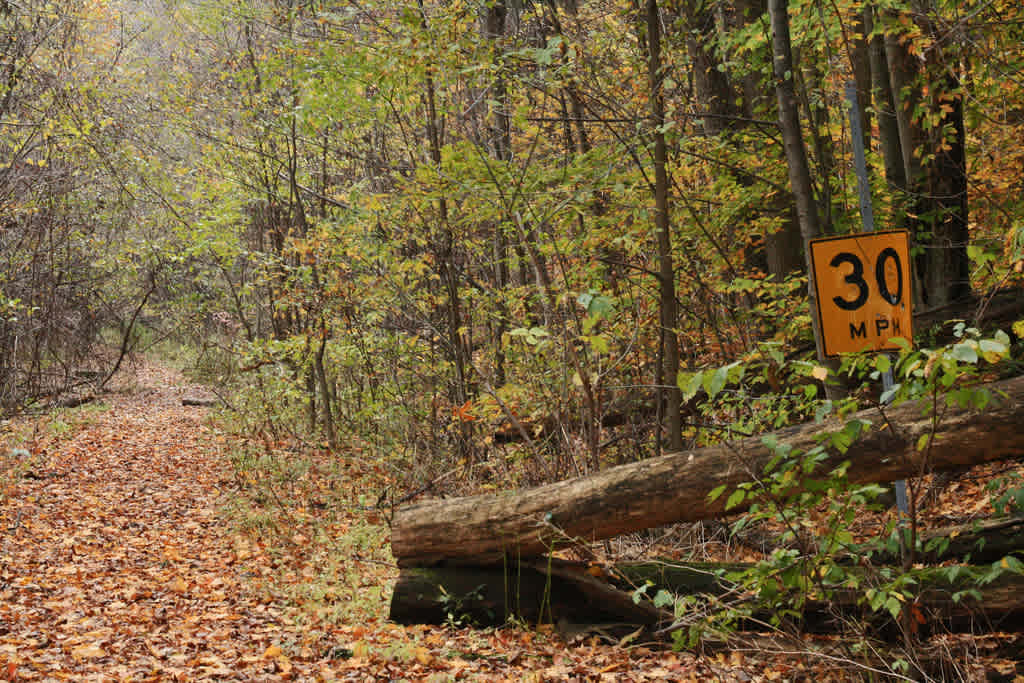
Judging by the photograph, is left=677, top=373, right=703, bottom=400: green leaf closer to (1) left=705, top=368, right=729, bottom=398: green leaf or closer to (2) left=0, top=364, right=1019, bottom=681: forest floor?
(1) left=705, top=368, right=729, bottom=398: green leaf

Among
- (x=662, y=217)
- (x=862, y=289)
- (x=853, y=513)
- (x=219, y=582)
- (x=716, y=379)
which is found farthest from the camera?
(x=219, y=582)

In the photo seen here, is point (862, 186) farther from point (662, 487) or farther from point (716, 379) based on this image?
point (716, 379)

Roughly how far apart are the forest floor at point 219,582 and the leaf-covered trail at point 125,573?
0.02 metres

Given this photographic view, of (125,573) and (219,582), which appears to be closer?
(219,582)

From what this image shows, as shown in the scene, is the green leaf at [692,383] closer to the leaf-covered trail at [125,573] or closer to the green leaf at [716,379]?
the green leaf at [716,379]

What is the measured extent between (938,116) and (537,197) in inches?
157

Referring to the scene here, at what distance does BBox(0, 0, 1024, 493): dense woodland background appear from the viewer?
698cm

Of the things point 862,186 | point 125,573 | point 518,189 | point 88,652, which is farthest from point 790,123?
point 125,573

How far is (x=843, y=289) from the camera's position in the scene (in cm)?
418

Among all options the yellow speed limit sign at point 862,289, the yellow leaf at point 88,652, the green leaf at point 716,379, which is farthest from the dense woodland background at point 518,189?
the yellow leaf at point 88,652

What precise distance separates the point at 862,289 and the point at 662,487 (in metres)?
1.73

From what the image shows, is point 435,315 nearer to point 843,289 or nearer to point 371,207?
point 371,207

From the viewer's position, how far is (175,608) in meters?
6.74

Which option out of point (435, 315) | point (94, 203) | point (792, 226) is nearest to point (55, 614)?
point (435, 315)
